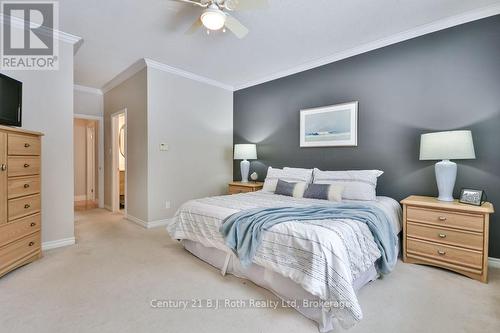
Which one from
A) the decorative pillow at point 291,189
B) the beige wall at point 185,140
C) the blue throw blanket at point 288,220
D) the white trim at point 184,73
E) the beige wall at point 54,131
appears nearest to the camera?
the blue throw blanket at point 288,220

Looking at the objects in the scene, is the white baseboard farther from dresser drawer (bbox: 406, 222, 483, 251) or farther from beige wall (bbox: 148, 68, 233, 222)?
dresser drawer (bbox: 406, 222, 483, 251)

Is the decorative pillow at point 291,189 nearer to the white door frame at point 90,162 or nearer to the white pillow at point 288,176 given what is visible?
the white pillow at point 288,176

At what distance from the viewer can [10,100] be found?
2381 millimetres

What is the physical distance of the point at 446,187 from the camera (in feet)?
8.07

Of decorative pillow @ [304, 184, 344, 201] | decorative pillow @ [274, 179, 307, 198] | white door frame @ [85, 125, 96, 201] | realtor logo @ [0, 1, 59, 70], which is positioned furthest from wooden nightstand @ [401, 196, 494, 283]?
white door frame @ [85, 125, 96, 201]

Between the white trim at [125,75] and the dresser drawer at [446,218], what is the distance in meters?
4.19

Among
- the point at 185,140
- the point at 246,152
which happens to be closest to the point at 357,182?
the point at 246,152

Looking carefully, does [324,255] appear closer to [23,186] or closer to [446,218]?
[446,218]

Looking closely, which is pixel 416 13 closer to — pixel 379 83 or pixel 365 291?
pixel 379 83

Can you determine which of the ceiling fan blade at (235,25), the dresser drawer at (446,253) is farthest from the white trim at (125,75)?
the dresser drawer at (446,253)

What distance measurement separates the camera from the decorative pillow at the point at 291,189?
10.6 ft

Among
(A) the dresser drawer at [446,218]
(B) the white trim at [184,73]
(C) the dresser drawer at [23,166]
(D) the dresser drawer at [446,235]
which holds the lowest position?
(D) the dresser drawer at [446,235]

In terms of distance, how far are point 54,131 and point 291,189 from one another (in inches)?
123

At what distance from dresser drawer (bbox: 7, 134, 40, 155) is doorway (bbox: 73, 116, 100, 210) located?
11.6 ft
